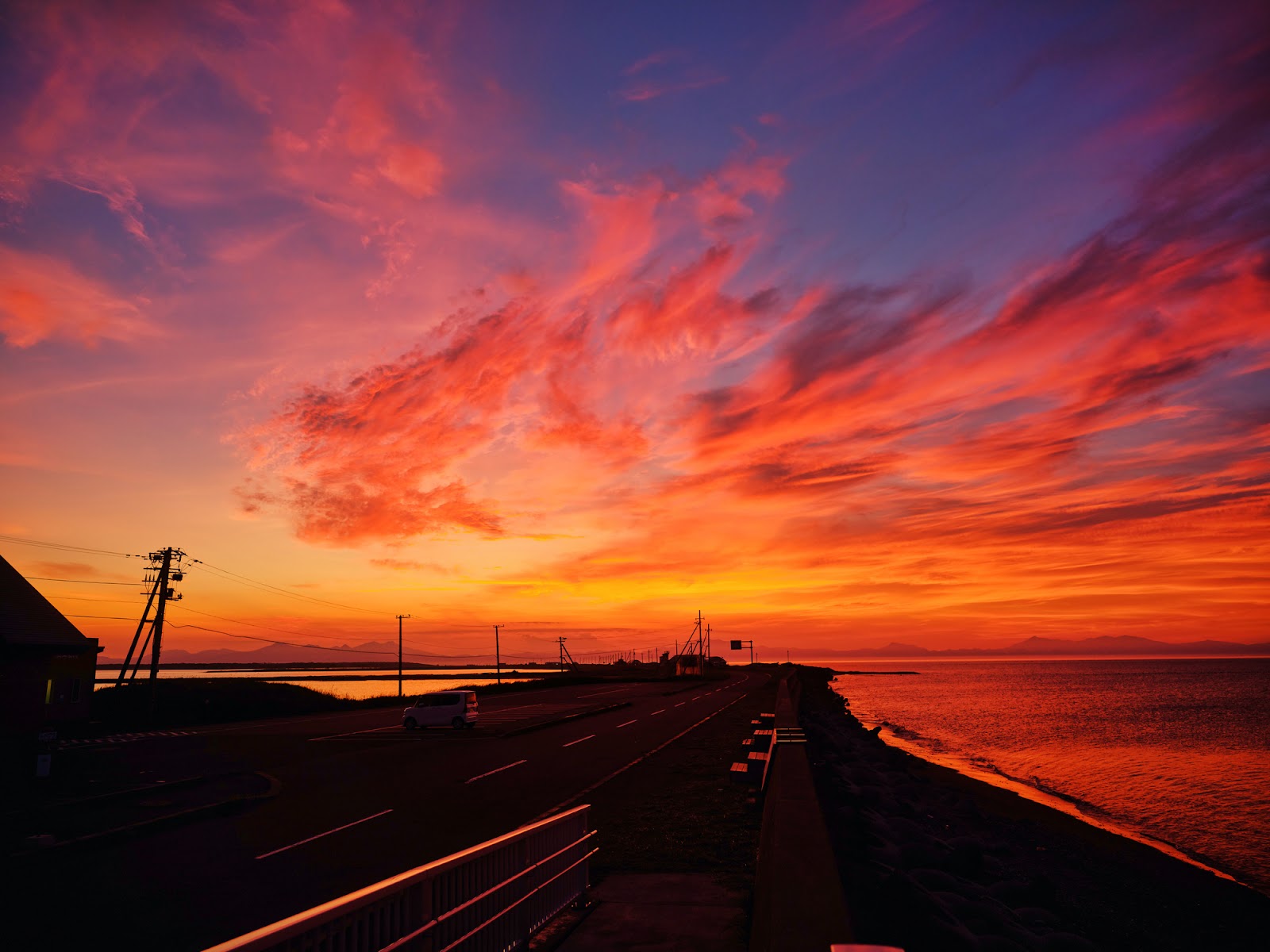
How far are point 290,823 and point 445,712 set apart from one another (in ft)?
64.1

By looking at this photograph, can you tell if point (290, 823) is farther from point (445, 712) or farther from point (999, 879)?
point (445, 712)

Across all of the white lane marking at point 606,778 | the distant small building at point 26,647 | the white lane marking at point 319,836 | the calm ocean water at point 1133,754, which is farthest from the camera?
the distant small building at point 26,647

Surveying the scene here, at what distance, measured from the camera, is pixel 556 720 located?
35.5 m

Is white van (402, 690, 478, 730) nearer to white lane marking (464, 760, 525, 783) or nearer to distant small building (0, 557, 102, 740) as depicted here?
white lane marking (464, 760, 525, 783)

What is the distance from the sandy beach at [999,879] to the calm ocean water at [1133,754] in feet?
9.39

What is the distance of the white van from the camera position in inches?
1307

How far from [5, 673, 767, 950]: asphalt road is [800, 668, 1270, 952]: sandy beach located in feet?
20.4

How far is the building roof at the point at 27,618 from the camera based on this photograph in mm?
28219

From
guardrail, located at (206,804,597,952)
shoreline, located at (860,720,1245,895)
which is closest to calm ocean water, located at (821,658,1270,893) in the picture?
shoreline, located at (860,720,1245,895)

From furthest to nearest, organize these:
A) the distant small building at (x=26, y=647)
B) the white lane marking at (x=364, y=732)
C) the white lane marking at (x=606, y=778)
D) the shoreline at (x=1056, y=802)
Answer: the white lane marking at (x=364, y=732) → the distant small building at (x=26, y=647) → the shoreline at (x=1056, y=802) → the white lane marking at (x=606, y=778)

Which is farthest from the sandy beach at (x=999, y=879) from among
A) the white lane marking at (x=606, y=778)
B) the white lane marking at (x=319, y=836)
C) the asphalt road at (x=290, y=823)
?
the white lane marking at (x=319, y=836)

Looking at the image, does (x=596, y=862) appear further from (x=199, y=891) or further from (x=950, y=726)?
(x=950, y=726)

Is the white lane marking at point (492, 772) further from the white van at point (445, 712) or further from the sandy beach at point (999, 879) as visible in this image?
the white van at point (445, 712)

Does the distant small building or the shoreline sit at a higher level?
the distant small building
